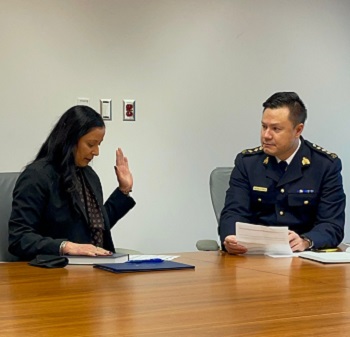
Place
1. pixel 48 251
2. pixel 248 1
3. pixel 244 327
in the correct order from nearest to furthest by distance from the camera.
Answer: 1. pixel 244 327
2. pixel 48 251
3. pixel 248 1

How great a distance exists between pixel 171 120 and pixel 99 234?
1.46m

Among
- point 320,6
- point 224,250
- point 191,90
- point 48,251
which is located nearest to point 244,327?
point 48,251

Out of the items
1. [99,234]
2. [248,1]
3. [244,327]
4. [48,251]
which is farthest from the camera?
[248,1]

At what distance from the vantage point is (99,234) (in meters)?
3.00

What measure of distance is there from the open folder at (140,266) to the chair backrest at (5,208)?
2.10 feet

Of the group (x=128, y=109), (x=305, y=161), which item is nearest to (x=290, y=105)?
(x=305, y=161)

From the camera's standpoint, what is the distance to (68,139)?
9.68ft

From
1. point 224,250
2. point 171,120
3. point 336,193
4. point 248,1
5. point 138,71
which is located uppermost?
point 248,1

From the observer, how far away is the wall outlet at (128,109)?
13.6 feet

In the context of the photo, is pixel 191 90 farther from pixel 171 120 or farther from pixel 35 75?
pixel 35 75

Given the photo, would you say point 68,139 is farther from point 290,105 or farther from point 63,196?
point 290,105

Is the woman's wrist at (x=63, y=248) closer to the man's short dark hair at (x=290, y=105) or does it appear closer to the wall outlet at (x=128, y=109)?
the man's short dark hair at (x=290, y=105)

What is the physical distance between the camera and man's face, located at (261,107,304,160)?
10.8 ft

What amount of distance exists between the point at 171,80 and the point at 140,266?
2105 mm
